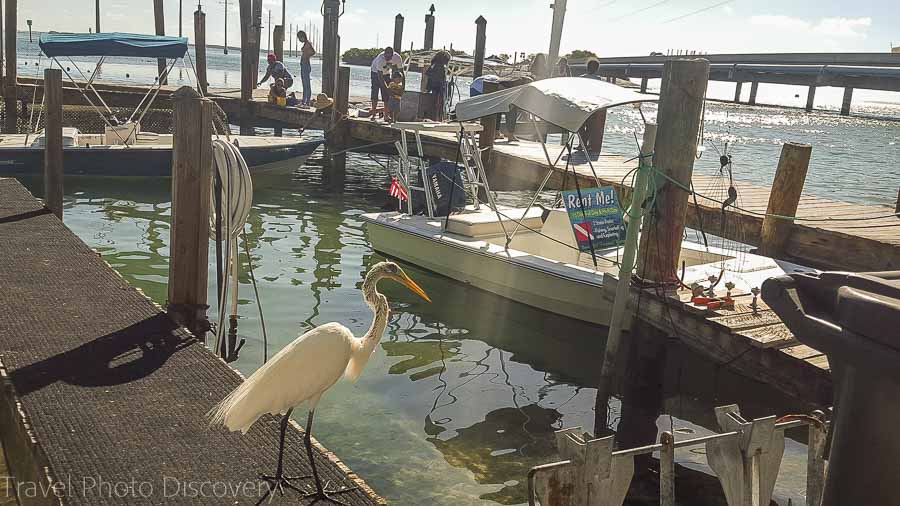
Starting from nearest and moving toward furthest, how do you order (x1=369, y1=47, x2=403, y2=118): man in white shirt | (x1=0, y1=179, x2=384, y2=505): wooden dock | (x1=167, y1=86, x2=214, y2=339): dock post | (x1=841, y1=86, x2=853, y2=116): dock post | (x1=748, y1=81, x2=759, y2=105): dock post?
1. (x1=0, y1=179, x2=384, y2=505): wooden dock
2. (x1=167, y1=86, x2=214, y2=339): dock post
3. (x1=369, y1=47, x2=403, y2=118): man in white shirt
4. (x1=841, y1=86, x2=853, y2=116): dock post
5. (x1=748, y1=81, x2=759, y2=105): dock post

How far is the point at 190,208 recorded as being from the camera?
6684mm

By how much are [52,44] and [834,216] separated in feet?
49.1

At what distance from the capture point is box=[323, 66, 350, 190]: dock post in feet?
64.0

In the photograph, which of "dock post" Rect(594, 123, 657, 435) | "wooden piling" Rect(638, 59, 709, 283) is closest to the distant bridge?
"wooden piling" Rect(638, 59, 709, 283)

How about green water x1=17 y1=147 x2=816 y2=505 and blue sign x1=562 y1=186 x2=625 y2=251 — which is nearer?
green water x1=17 y1=147 x2=816 y2=505

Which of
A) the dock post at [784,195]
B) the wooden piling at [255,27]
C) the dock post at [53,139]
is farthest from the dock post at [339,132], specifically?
the dock post at [784,195]

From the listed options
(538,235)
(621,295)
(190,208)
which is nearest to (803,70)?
(538,235)

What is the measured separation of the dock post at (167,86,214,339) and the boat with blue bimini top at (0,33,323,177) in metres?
8.95

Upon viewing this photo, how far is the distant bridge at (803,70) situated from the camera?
236ft

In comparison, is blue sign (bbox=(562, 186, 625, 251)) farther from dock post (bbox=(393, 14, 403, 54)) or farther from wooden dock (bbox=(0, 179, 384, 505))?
dock post (bbox=(393, 14, 403, 54))

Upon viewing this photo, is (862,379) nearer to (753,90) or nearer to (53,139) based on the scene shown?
(53,139)

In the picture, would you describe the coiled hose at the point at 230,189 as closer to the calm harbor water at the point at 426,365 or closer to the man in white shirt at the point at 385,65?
the calm harbor water at the point at 426,365

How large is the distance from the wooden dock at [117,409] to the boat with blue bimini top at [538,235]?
162 inches

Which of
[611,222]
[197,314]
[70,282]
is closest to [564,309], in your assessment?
[611,222]
